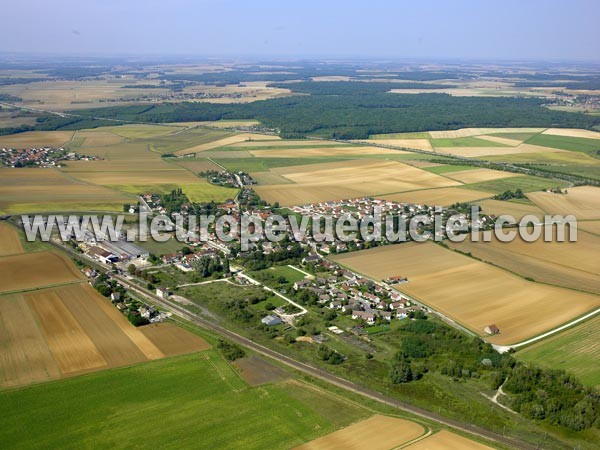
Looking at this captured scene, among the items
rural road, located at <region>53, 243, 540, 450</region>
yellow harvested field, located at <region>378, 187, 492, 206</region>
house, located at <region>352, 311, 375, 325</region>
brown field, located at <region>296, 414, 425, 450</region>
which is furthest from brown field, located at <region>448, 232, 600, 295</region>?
brown field, located at <region>296, 414, 425, 450</region>

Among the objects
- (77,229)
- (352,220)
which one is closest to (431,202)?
(352,220)

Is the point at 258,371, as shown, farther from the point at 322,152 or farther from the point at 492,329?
the point at 322,152

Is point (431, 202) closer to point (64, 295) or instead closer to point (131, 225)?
point (131, 225)

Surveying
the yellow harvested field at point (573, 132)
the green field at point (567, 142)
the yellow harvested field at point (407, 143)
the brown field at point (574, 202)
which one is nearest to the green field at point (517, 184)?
the brown field at point (574, 202)

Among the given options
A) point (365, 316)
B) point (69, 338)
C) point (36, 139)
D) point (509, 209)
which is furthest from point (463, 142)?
point (69, 338)

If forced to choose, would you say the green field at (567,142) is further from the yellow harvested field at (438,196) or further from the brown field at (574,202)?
the yellow harvested field at (438,196)

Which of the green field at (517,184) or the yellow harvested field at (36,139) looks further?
the yellow harvested field at (36,139)
